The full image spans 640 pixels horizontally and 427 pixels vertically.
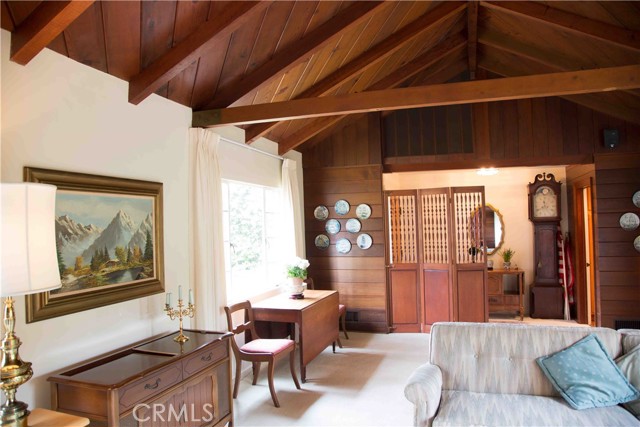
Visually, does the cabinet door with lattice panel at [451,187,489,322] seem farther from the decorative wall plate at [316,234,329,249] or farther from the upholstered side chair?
the upholstered side chair

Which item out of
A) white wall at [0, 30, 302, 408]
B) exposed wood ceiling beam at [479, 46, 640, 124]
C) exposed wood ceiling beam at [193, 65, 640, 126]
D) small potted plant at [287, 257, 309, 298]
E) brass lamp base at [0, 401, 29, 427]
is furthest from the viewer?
exposed wood ceiling beam at [479, 46, 640, 124]

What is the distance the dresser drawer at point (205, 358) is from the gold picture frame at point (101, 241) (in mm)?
624

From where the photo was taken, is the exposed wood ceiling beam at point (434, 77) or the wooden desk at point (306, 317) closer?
the wooden desk at point (306, 317)

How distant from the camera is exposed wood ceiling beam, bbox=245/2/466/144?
4.48 metres

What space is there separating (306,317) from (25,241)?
2874mm

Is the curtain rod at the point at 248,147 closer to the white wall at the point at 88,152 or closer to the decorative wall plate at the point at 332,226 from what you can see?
the white wall at the point at 88,152

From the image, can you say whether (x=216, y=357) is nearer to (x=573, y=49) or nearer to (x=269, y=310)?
(x=269, y=310)

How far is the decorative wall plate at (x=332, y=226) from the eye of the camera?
6227 mm

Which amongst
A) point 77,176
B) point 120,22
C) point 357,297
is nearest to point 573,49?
point 357,297

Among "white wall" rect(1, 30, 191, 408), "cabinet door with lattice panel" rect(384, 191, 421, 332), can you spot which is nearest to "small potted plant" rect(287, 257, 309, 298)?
"white wall" rect(1, 30, 191, 408)

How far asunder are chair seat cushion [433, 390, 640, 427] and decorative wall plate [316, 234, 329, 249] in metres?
3.79

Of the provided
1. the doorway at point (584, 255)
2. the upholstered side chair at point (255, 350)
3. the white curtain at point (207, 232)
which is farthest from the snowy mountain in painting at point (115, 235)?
the doorway at point (584, 255)

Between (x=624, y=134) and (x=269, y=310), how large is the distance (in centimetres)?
471

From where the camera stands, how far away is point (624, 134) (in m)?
5.38
